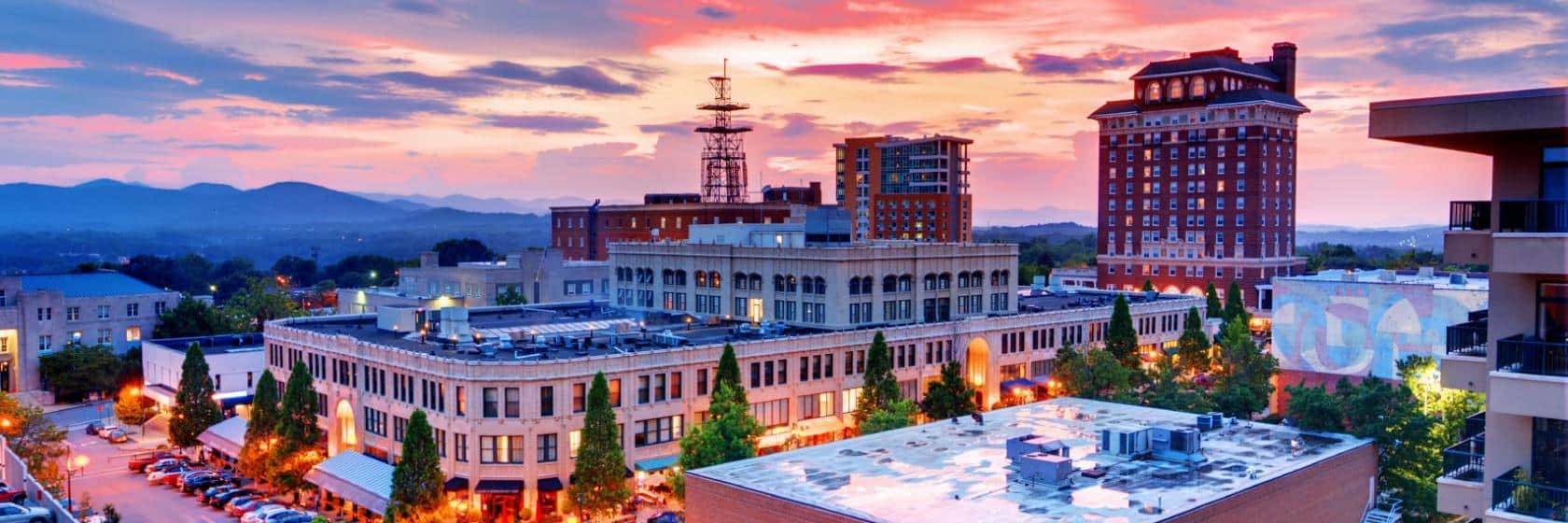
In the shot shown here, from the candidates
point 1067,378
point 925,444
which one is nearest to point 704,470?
point 925,444

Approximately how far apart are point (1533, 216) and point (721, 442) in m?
43.7

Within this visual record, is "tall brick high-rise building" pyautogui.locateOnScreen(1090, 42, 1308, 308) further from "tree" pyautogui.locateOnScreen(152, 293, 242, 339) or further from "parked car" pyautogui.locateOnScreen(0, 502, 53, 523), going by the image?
"parked car" pyautogui.locateOnScreen(0, 502, 53, 523)

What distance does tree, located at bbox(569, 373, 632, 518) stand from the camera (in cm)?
5803

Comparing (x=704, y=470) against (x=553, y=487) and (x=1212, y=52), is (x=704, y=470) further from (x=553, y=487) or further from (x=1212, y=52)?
(x=1212, y=52)

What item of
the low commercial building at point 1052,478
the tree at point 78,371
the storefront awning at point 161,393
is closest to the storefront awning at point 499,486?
the low commercial building at point 1052,478

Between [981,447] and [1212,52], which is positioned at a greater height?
[1212,52]

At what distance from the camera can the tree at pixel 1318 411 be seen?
172ft

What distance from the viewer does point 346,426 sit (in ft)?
246

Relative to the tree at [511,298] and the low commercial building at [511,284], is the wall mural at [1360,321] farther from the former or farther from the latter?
the tree at [511,298]

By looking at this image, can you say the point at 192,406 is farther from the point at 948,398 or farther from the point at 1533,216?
the point at 1533,216

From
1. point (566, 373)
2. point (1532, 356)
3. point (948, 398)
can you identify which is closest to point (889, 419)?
point (948, 398)

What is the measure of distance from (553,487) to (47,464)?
30.3 metres

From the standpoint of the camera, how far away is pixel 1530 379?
19.3 meters

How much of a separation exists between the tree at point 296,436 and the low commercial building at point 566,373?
387 cm
